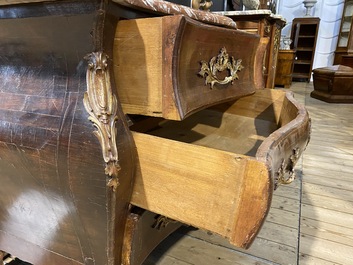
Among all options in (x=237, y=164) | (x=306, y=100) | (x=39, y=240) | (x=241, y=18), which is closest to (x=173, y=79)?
(x=237, y=164)

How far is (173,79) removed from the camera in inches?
16.2

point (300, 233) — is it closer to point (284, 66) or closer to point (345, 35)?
point (284, 66)

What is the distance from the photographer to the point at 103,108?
38 cm

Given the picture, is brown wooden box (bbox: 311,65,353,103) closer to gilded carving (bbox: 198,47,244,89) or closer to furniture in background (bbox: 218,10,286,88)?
furniture in background (bbox: 218,10,286,88)

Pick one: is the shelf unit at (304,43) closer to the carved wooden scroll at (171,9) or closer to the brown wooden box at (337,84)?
the brown wooden box at (337,84)

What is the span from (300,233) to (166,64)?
75 centimetres

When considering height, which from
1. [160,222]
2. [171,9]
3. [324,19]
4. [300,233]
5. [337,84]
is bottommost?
[300,233]

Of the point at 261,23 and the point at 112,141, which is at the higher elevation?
the point at 261,23

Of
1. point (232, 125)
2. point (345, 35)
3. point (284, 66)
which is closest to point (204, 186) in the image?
point (232, 125)

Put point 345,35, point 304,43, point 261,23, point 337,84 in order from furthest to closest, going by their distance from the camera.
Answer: point 304,43 < point 345,35 < point 337,84 < point 261,23

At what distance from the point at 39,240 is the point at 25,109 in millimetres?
259

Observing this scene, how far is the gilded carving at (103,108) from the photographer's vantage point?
0.38 m

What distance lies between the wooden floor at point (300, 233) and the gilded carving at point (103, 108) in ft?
1.56

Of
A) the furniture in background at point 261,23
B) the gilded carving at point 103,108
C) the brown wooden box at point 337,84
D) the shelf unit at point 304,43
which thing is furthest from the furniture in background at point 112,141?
the shelf unit at point 304,43
